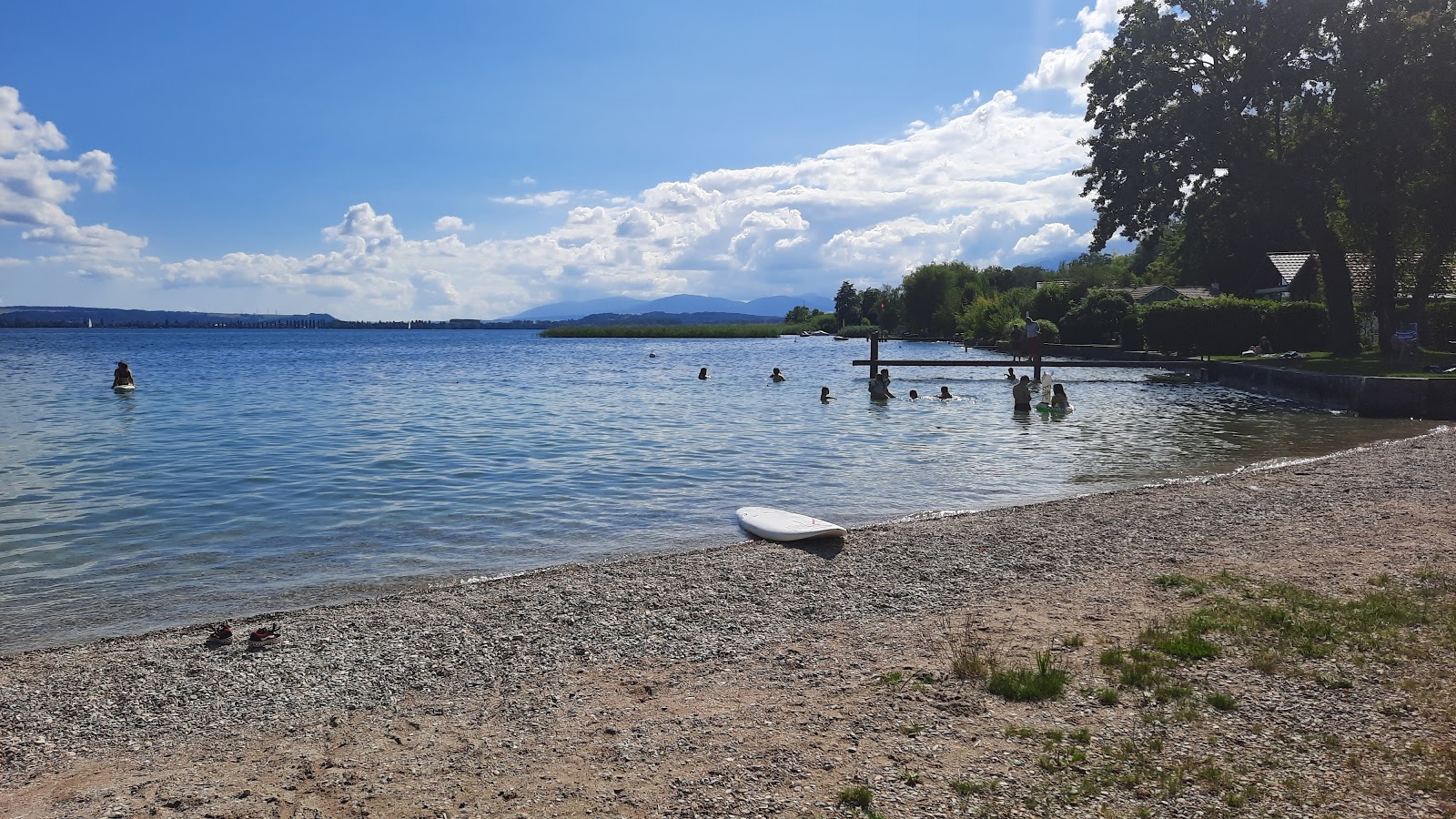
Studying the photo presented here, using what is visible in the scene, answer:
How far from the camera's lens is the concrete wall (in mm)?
25422

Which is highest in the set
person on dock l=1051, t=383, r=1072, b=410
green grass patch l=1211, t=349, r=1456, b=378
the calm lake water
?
green grass patch l=1211, t=349, r=1456, b=378

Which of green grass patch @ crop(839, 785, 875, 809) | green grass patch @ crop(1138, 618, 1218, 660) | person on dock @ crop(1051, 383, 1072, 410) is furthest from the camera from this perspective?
person on dock @ crop(1051, 383, 1072, 410)

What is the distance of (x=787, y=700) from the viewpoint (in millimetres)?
6418

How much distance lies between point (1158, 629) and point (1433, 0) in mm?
39696

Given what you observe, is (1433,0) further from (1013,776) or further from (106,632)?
(106,632)

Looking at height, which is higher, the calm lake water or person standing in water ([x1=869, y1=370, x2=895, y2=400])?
person standing in water ([x1=869, y1=370, x2=895, y2=400])

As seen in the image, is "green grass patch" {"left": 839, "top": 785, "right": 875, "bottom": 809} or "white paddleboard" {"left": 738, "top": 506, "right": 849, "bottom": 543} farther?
"white paddleboard" {"left": 738, "top": 506, "right": 849, "bottom": 543}

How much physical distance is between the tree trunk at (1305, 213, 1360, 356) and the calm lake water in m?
5.93

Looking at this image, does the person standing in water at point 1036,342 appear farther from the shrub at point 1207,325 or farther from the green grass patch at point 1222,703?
the green grass patch at point 1222,703

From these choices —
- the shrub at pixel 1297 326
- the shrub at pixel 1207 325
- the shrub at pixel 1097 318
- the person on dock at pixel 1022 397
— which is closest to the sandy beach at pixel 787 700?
the person on dock at pixel 1022 397

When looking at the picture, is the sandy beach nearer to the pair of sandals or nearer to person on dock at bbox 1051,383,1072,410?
the pair of sandals

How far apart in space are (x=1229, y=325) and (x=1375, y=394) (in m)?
25.6

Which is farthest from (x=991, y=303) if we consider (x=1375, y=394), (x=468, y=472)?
(x=468, y=472)

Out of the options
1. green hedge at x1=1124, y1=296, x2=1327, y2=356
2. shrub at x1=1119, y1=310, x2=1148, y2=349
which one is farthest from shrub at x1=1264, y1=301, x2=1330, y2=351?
shrub at x1=1119, y1=310, x2=1148, y2=349
